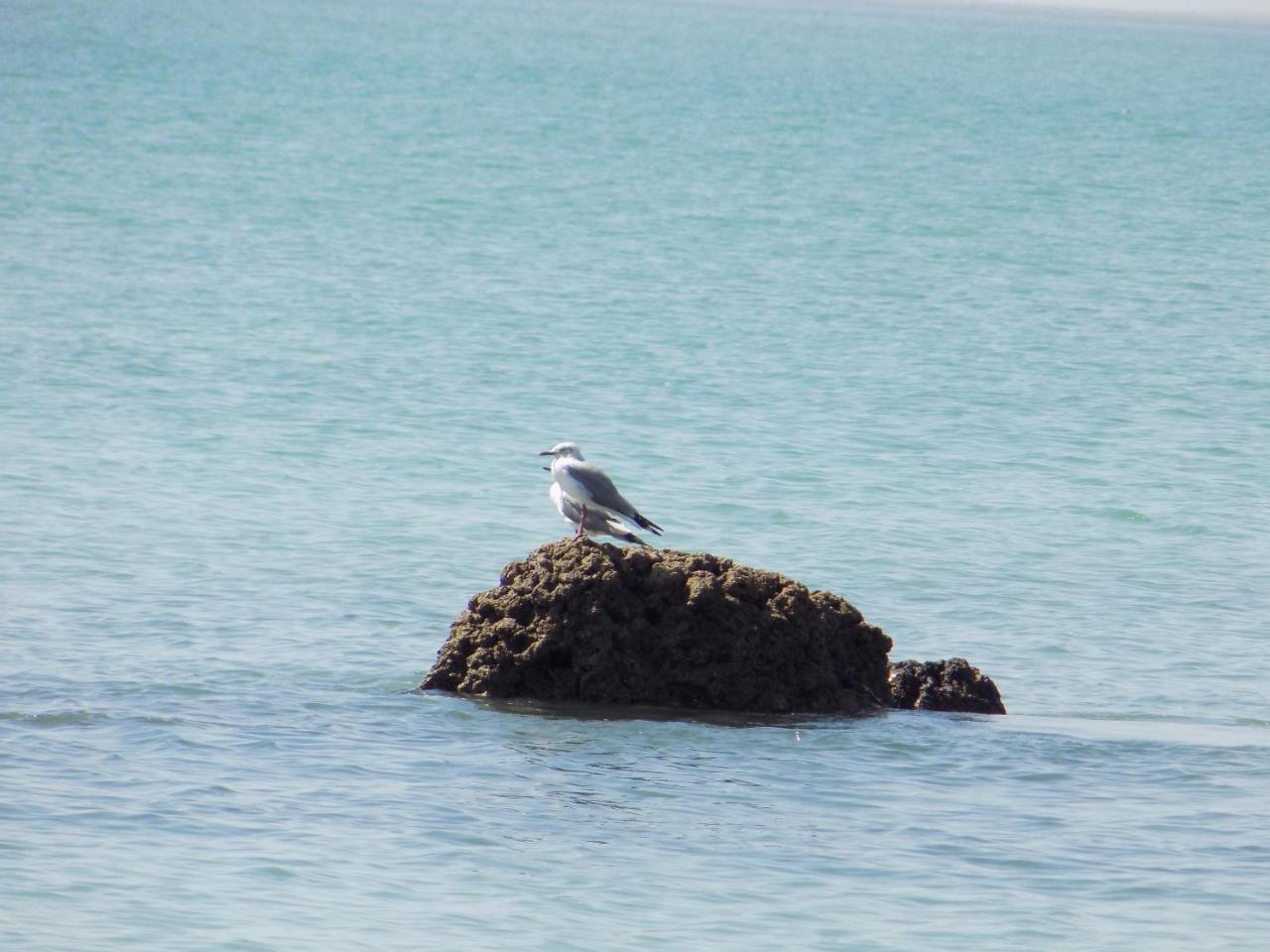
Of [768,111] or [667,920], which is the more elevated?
[768,111]

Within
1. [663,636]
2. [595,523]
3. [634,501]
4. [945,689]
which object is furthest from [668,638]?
[634,501]

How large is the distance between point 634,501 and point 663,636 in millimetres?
7473

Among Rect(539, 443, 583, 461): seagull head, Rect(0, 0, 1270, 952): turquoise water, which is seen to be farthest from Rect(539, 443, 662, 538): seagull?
Rect(0, 0, 1270, 952): turquoise water

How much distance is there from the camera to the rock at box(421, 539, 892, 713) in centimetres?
1009

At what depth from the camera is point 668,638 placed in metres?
10.1

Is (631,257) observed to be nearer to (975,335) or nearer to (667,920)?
(975,335)

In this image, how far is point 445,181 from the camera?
4609cm

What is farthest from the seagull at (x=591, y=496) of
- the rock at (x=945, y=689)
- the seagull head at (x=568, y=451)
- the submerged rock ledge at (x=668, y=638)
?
the rock at (x=945, y=689)

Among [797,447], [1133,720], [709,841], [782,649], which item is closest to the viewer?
[709,841]

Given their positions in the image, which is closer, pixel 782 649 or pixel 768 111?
pixel 782 649

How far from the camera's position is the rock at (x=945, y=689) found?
1050 cm

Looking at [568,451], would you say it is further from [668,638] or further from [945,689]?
[945,689]

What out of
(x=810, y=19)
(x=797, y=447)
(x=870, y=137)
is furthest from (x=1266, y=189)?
(x=810, y=19)

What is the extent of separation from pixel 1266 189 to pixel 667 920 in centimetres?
4365
